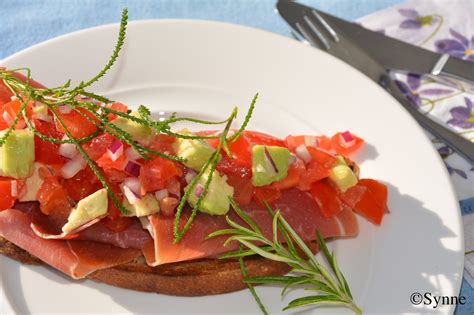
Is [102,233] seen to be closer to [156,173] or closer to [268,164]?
[156,173]

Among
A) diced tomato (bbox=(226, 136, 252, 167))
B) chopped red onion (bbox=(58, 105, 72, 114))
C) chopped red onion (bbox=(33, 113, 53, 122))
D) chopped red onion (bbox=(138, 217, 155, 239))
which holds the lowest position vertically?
chopped red onion (bbox=(138, 217, 155, 239))

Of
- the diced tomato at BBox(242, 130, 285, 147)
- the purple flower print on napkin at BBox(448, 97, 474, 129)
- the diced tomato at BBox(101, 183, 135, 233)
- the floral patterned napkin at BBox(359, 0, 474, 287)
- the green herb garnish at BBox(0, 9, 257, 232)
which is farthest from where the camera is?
the purple flower print on napkin at BBox(448, 97, 474, 129)

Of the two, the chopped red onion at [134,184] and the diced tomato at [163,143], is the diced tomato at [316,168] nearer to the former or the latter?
the diced tomato at [163,143]

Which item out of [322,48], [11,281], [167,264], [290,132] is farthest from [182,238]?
[322,48]

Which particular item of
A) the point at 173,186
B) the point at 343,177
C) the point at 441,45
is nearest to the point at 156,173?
the point at 173,186

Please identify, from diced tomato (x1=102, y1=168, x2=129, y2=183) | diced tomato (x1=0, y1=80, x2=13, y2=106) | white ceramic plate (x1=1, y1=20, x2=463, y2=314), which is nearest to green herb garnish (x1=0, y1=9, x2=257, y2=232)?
diced tomato (x1=102, y1=168, x2=129, y2=183)

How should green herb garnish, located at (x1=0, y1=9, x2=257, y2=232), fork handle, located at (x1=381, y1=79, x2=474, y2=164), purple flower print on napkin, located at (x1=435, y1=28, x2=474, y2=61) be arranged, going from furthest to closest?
1. purple flower print on napkin, located at (x1=435, y1=28, x2=474, y2=61)
2. fork handle, located at (x1=381, y1=79, x2=474, y2=164)
3. green herb garnish, located at (x1=0, y1=9, x2=257, y2=232)

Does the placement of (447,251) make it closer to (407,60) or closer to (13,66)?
(407,60)

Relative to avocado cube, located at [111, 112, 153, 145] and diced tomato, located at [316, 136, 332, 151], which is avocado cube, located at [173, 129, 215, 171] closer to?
avocado cube, located at [111, 112, 153, 145]
